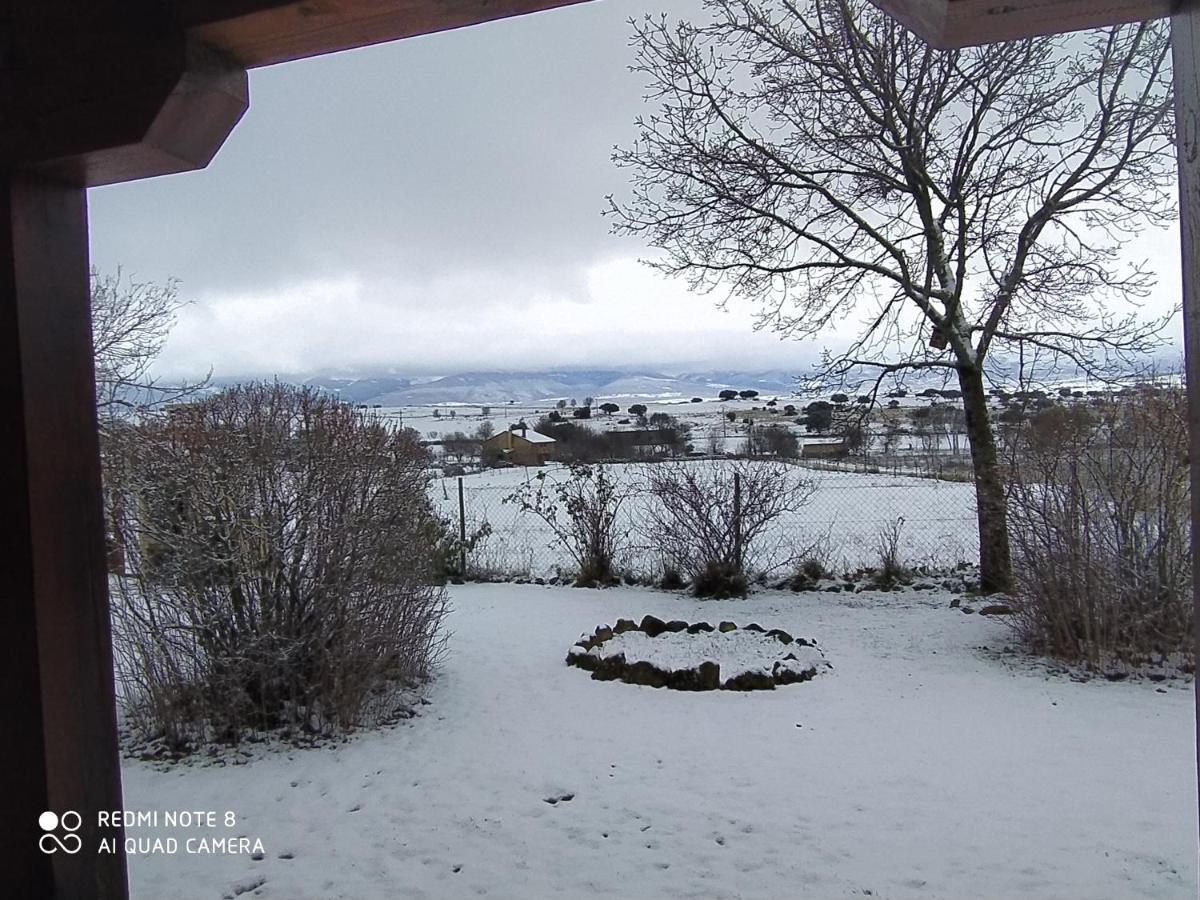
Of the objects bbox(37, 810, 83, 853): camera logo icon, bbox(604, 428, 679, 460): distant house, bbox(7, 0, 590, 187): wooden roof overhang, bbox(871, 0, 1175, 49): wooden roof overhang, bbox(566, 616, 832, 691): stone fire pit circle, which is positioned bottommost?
bbox(566, 616, 832, 691): stone fire pit circle

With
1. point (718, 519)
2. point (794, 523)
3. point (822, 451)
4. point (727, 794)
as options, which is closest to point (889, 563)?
point (794, 523)

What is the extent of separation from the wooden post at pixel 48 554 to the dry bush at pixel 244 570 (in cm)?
327

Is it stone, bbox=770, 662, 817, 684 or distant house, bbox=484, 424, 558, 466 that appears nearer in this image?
stone, bbox=770, 662, 817, 684

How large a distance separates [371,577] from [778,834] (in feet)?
9.06

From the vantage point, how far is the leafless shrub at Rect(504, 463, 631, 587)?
9.72 m

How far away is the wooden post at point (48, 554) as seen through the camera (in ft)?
4.27

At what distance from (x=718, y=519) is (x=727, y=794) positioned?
545 centimetres

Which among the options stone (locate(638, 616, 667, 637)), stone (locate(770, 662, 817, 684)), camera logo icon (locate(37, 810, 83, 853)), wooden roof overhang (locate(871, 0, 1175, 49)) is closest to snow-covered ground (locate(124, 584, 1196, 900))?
stone (locate(770, 662, 817, 684))

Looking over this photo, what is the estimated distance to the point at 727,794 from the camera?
3770mm

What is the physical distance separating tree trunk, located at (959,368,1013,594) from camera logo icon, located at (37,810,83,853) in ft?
20.8

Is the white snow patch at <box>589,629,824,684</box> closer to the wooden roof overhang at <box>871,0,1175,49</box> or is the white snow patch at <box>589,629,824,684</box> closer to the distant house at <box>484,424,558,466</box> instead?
the wooden roof overhang at <box>871,0,1175,49</box>

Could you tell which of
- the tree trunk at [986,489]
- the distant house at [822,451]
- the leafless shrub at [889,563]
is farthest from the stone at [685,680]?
the distant house at [822,451]

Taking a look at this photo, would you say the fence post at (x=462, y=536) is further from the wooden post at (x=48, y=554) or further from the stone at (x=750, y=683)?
the wooden post at (x=48, y=554)

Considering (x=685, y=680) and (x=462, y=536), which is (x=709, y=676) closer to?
(x=685, y=680)
